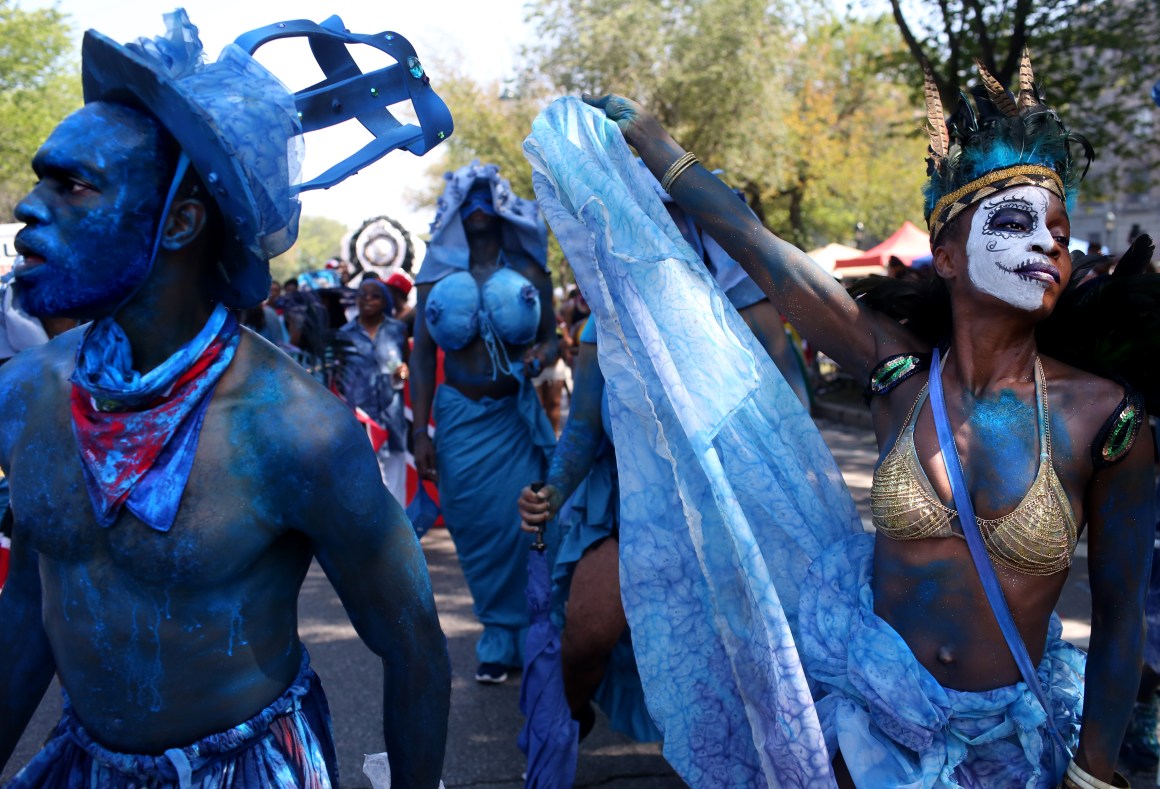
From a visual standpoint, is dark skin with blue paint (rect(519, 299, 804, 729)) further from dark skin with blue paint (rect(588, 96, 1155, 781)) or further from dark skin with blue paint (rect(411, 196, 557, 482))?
dark skin with blue paint (rect(411, 196, 557, 482))

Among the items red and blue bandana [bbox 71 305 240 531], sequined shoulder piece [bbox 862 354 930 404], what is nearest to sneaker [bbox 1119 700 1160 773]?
sequined shoulder piece [bbox 862 354 930 404]

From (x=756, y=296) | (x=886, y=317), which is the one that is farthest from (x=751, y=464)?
(x=756, y=296)

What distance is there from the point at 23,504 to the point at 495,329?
3.33m

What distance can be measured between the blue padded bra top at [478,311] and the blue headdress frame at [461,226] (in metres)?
0.16

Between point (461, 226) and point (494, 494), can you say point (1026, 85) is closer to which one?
point (494, 494)

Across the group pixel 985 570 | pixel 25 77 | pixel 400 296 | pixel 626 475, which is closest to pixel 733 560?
pixel 626 475

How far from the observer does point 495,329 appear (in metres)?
4.89

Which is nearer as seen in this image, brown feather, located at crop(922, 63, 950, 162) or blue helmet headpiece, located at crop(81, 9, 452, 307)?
blue helmet headpiece, located at crop(81, 9, 452, 307)

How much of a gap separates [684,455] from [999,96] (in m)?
1.03

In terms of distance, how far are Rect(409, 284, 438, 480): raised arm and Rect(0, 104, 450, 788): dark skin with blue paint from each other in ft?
11.5

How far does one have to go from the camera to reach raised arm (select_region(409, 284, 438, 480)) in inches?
205

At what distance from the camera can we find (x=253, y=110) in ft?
5.27

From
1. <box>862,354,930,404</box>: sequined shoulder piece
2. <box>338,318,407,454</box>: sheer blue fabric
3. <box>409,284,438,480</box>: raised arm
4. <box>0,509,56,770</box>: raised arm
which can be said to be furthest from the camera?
<box>338,318,407,454</box>: sheer blue fabric

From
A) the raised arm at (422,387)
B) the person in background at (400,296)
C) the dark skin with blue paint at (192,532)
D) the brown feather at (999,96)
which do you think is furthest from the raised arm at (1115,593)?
the person in background at (400,296)
